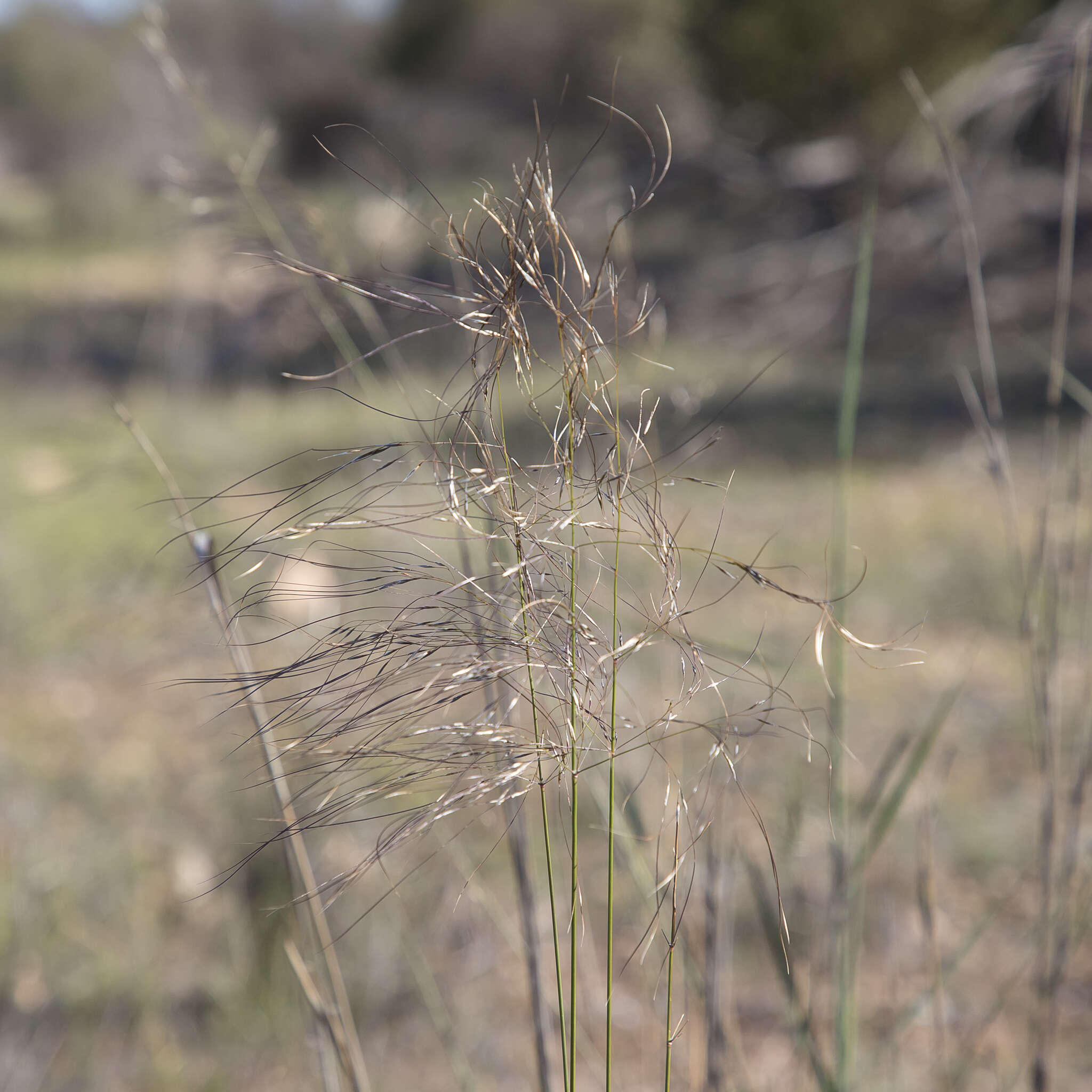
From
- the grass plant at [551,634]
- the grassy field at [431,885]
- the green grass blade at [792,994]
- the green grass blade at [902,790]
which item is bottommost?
the grassy field at [431,885]

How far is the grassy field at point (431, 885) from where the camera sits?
1.21 metres

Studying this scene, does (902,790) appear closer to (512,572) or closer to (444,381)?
(512,572)

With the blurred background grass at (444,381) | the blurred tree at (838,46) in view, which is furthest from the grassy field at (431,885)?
the blurred tree at (838,46)

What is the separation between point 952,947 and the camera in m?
1.68

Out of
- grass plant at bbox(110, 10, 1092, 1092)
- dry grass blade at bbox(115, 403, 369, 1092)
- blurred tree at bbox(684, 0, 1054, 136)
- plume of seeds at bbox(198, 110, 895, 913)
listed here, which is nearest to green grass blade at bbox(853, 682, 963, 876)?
grass plant at bbox(110, 10, 1092, 1092)

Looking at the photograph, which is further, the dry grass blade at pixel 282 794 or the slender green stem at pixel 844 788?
the slender green stem at pixel 844 788

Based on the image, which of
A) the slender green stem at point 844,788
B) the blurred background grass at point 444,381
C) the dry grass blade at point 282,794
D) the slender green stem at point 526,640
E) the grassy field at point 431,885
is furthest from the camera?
the blurred background grass at point 444,381

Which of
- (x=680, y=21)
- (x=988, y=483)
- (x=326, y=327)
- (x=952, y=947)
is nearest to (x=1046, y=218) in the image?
(x=988, y=483)

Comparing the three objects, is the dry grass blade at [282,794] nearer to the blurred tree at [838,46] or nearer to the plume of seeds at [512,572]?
the plume of seeds at [512,572]

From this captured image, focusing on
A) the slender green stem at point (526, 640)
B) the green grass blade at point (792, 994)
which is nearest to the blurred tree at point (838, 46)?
the green grass blade at point (792, 994)

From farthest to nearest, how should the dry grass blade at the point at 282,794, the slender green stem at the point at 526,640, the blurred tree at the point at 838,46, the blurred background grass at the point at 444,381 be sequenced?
the blurred tree at the point at 838,46 < the blurred background grass at the point at 444,381 < the dry grass blade at the point at 282,794 < the slender green stem at the point at 526,640

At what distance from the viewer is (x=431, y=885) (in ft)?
5.46

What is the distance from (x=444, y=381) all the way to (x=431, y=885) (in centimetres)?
145

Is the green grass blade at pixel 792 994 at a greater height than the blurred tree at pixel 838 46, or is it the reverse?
the blurred tree at pixel 838 46
